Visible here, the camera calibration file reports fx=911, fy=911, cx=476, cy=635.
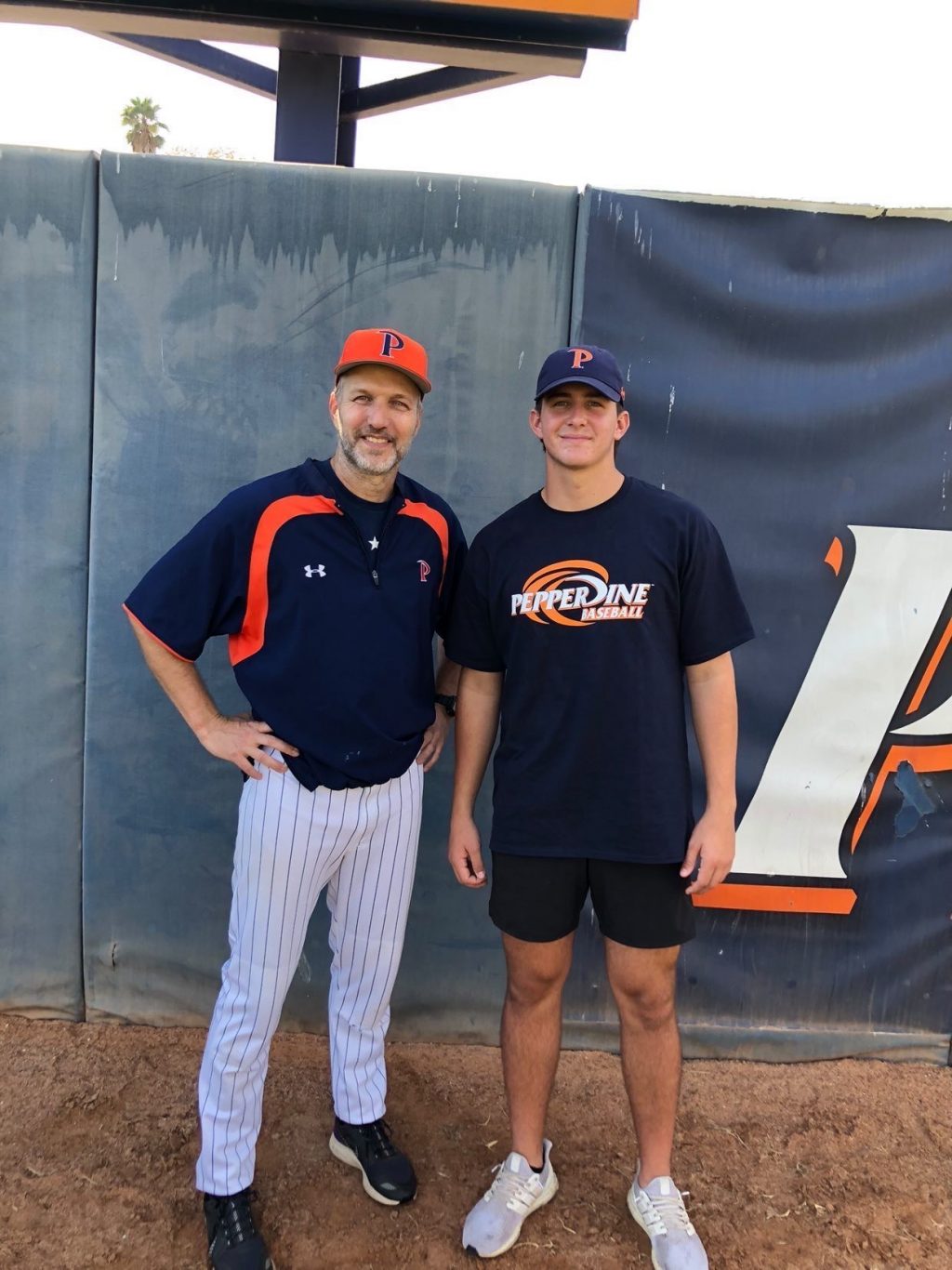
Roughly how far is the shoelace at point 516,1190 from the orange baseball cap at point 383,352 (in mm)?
1925

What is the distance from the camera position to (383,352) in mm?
2053

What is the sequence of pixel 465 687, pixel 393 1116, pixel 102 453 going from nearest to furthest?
1. pixel 465 687
2. pixel 393 1116
3. pixel 102 453

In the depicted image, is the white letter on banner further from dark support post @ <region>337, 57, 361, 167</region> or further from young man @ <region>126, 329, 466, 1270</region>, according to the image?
dark support post @ <region>337, 57, 361, 167</region>

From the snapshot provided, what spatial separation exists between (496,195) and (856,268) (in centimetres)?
112

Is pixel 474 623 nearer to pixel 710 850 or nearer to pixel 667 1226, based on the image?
pixel 710 850

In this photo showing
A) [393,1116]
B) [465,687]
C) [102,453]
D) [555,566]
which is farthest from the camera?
[102,453]

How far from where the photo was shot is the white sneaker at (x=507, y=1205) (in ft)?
6.92

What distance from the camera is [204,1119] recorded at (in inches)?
81.0

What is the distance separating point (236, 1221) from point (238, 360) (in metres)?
2.27

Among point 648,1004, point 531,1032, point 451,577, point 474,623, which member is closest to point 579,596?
point 474,623

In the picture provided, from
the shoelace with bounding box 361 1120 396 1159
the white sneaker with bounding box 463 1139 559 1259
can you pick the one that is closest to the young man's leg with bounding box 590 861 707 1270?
the white sneaker with bounding box 463 1139 559 1259

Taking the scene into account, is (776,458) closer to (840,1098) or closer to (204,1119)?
(840,1098)

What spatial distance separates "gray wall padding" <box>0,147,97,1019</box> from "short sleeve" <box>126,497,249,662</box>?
3.19 ft

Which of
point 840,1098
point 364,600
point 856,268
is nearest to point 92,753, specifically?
point 364,600
